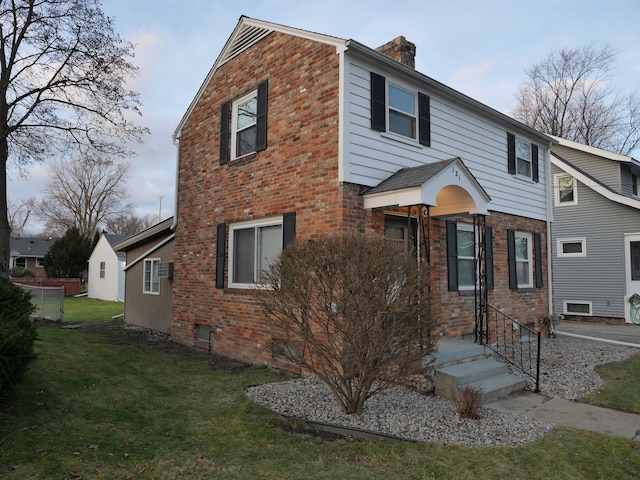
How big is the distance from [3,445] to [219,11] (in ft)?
29.7

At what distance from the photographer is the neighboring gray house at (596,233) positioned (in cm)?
1550

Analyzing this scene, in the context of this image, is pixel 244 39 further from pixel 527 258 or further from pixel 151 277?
pixel 527 258

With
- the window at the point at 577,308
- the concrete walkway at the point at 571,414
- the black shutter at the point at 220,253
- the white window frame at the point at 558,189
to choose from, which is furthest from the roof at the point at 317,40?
the window at the point at 577,308

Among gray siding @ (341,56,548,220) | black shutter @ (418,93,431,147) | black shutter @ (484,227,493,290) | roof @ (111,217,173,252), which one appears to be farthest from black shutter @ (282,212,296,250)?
roof @ (111,217,173,252)

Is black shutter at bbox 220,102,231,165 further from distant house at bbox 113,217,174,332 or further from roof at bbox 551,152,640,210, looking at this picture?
roof at bbox 551,152,640,210

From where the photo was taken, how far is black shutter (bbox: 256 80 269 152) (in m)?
8.48

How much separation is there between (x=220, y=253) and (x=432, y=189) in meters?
4.71

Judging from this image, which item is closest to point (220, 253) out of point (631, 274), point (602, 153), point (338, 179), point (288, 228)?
point (288, 228)

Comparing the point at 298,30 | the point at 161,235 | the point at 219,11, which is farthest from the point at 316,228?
the point at 161,235

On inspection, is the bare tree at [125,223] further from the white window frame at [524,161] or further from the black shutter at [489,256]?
the black shutter at [489,256]

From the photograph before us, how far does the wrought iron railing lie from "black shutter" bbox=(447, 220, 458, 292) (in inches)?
27.9

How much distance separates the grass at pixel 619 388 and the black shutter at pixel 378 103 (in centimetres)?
514

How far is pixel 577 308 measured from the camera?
16.8 m

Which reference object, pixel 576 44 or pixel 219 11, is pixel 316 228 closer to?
pixel 219 11
